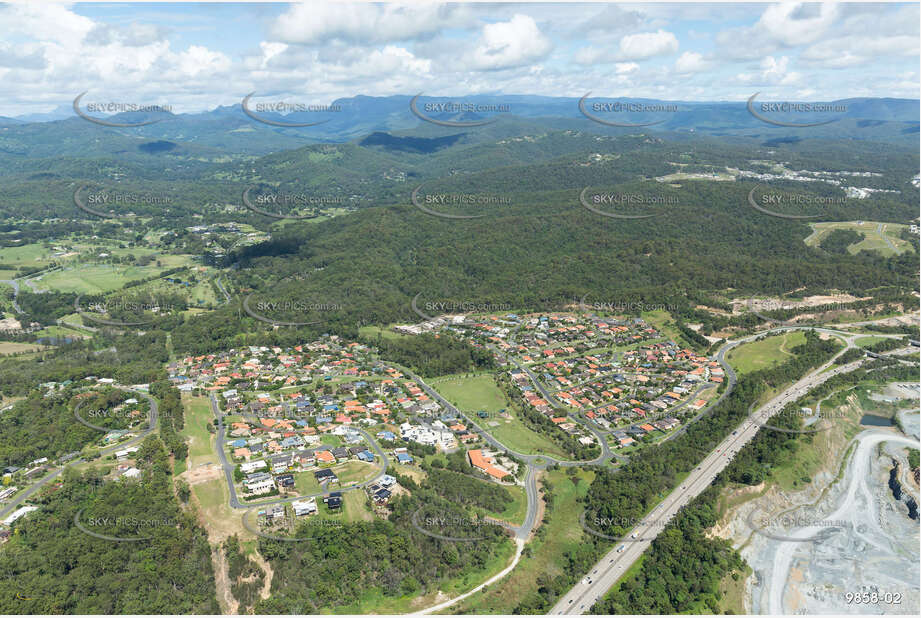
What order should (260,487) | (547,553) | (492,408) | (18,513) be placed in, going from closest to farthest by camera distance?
1. (547,553)
2. (18,513)
3. (260,487)
4. (492,408)

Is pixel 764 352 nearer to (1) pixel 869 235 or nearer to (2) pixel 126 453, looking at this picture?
(1) pixel 869 235

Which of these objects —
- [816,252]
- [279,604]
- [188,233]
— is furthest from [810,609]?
[188,233]

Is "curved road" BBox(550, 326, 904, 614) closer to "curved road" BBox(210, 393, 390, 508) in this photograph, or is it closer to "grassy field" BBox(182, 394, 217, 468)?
"curved road" BBox(210, 393, 390, 508)

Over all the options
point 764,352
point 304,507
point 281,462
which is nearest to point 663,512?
point 304,507

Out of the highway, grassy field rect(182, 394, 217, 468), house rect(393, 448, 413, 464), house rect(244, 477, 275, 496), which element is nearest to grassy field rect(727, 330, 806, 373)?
the highway

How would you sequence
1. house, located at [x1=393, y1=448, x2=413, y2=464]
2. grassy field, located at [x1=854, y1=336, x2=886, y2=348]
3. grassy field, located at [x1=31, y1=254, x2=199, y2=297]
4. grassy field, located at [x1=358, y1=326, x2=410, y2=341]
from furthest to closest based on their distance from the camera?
1. grassy field, located at [x1=31, y1=254, x2=199, y2=297]
2. grassy field, located at [x1=358, y1=326, x2=410, y2=341]
3. grassy field, located at [x1=854, y1=336, x2=886, y2=348]
4. house, located at [x1=393, y1=448, x2=413, y2=464]

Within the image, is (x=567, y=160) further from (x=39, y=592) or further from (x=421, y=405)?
(x=39, y=592)

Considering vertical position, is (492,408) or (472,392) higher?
(492,408)

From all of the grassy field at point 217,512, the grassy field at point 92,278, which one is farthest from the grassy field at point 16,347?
the grassy field at point 217,512
